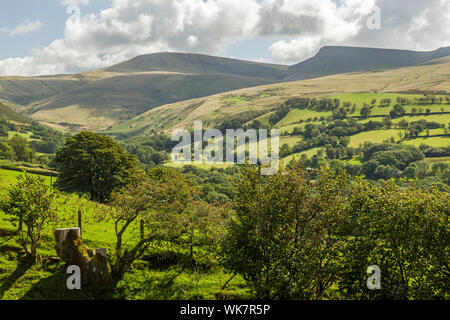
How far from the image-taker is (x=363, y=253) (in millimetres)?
18719

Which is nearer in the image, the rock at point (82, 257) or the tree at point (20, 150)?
the rock at point (82, 257)

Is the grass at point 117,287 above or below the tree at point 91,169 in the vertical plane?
below

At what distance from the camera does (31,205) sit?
2216 cm

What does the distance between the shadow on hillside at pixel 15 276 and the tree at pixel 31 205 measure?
0.62m

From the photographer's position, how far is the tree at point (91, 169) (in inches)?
2264

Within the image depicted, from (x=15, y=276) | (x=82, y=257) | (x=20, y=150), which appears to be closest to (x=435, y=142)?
(x=82, y=257)

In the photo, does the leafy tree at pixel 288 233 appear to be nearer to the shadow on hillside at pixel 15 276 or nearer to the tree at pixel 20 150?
the shadow on hillside at pixel 15 276

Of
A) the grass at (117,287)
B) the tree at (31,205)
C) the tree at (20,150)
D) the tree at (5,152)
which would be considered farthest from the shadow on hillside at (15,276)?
the tree at (20,150)

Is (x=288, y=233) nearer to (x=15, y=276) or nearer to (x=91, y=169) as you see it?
(x=15, y=276)

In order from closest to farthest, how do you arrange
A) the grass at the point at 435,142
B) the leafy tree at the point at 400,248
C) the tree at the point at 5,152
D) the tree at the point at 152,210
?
the leafy tree at the point at 400,248 < the tree at the point at 152,210 < the tree at the point at 5,152 < the grass at the point at 435,142

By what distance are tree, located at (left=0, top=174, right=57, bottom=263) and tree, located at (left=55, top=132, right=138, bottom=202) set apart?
3297 cm

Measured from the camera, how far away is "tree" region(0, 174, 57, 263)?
72.7 ft
